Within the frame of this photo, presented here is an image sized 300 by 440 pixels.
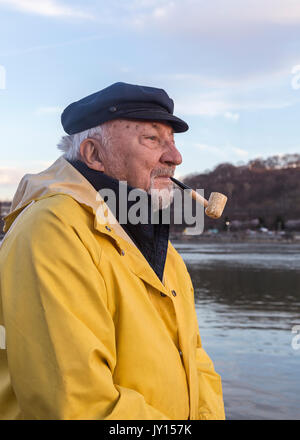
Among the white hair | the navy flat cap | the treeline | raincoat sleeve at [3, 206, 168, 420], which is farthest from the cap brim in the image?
the treeline

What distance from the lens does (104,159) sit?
2.33 metres

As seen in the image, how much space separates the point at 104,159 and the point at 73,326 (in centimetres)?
80

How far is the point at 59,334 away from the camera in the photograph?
5.79ft

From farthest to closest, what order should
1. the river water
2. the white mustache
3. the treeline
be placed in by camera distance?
1. the treeline
2. the river water
3. the white mustache

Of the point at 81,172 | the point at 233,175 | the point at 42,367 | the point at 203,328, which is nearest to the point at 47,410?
the point at 42,367

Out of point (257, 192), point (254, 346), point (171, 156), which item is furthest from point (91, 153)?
point (257, 192)

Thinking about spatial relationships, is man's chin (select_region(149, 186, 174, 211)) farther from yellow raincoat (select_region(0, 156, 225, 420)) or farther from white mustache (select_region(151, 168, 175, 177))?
yellow raincoat (select_region(0, 156, 225, 420))

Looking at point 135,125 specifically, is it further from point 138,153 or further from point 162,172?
point 162,172

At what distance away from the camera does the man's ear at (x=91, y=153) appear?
2334 mm

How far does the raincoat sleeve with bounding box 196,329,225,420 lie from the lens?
8.04 ft

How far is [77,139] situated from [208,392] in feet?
4.15

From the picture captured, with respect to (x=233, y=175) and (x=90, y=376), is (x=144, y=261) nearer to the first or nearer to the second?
(x=90, y=376)

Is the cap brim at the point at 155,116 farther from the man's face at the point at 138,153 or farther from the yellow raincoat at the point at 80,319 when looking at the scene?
the yellow raincoat at the point at 80,319

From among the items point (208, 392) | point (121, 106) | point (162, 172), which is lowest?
point (208, 392)
